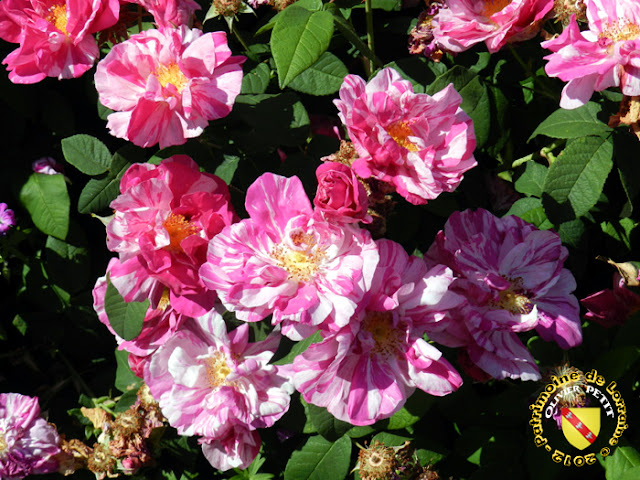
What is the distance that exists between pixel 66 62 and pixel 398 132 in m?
0.71

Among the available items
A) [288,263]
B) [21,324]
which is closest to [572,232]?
[288,263]

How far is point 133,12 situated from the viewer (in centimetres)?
136

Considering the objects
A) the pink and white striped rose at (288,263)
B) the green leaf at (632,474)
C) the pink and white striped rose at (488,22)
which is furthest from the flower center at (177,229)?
the green leaf at (632,474)

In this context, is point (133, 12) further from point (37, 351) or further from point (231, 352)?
point (37, 351)

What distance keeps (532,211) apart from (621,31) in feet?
1.45

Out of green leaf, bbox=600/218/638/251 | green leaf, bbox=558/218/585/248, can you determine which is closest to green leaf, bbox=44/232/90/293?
green leaf, bbox=558/218/585/248

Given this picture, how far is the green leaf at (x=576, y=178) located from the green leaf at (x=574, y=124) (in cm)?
2

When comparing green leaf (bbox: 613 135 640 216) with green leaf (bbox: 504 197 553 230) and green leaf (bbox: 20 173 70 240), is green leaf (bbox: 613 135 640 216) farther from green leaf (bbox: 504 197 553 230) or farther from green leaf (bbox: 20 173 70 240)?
green leaf (bbox: 20 173 70 240)

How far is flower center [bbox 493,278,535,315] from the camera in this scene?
3.99 feet

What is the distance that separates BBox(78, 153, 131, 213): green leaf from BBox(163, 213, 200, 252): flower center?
14.4 inches

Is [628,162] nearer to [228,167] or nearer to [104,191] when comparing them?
[228,167]

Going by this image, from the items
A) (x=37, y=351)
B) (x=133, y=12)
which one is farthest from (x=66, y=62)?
(x=37, y=351)

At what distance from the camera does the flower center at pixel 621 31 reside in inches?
46.1

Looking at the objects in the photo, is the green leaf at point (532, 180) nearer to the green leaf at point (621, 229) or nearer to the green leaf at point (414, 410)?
the green leaf at point (621, 229)
